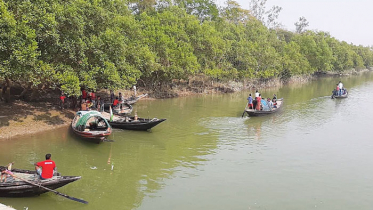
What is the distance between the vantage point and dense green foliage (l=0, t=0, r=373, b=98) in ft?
51.3

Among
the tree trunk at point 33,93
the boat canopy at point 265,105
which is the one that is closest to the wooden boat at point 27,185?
the tree trunk at point 33,93

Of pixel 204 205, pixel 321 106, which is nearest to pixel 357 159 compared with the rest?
pixel 204 205

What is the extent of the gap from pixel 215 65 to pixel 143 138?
2272 cm

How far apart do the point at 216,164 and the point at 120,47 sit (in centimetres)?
1103

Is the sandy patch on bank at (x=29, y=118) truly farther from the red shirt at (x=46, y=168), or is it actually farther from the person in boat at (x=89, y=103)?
the red shirt at (x=46, y=168)

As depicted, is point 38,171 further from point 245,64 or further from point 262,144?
point 245,64

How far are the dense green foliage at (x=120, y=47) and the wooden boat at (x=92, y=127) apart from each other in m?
2.05

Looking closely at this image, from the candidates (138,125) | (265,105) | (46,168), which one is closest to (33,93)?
(138,125)

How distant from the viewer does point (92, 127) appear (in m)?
16.3

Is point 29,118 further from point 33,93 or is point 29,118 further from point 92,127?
point 92,127

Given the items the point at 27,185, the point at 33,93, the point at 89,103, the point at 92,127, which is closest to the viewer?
the point at 27,185

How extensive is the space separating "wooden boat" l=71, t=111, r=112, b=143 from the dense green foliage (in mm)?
2054

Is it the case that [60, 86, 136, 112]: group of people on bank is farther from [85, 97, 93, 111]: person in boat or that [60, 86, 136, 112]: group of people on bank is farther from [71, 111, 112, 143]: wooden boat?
[71, 111, 112, 143]: wooden boat

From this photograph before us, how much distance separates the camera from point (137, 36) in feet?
89.8
